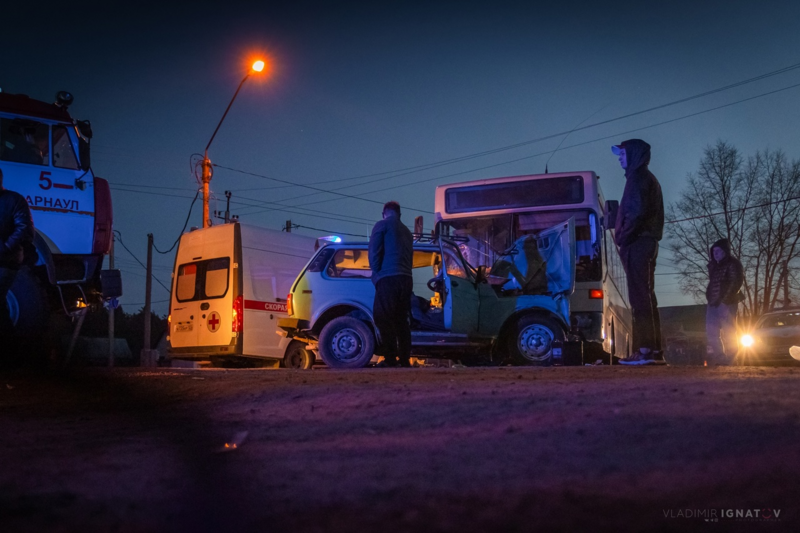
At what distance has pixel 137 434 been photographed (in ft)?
10.4

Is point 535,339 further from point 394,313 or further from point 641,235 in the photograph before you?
point 641,235

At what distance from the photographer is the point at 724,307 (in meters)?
8.68

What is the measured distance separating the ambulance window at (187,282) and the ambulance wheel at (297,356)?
209cm

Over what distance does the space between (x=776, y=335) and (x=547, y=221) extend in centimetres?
563

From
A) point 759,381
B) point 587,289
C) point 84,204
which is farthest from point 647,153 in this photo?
point 84,204

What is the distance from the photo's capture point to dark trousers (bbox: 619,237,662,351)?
6414 mm

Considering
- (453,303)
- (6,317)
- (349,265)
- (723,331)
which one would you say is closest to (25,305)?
(6,317)

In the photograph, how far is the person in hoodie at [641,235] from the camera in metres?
6.37

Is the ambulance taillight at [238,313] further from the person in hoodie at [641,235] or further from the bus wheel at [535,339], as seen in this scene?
the person in hoodie at [641,235]

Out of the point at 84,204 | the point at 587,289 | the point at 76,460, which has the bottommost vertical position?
the point at 76,460

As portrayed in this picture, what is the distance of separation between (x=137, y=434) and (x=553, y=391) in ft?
6.83

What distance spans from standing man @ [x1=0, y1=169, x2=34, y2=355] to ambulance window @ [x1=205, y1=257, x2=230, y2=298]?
20.2 feet

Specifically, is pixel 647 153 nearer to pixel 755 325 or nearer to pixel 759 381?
pixel 759 381

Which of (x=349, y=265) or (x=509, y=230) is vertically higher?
(x=509, y=230)
